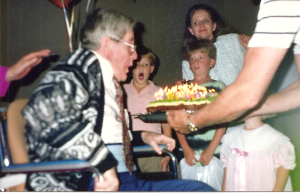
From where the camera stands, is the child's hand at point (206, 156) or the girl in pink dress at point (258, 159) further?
the child's hand at point (206, 156)

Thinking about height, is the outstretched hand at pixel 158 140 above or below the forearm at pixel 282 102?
below

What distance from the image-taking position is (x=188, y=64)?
133 inches

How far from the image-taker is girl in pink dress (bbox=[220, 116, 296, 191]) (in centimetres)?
219

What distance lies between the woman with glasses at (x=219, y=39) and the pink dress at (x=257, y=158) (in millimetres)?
871

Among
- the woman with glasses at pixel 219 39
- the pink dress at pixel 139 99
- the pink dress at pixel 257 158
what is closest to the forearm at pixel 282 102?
the pink dress at pixel 257 158

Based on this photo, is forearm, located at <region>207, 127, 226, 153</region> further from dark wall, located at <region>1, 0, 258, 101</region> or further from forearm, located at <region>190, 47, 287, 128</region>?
dark wall, located at <region>1, 0, 258, 101</region>

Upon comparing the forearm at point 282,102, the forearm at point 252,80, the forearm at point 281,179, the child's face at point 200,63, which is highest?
the child's face at point 200,63

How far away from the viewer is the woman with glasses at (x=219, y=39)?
3070 millimetres

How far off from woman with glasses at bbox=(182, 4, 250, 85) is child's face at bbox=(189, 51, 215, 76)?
171 mm

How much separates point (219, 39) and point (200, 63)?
0.57 m

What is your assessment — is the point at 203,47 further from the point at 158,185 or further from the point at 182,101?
the point at 158,185

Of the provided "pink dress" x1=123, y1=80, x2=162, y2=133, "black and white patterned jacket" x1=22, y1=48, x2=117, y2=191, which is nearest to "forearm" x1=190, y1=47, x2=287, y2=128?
"black and white patterned jacket" x1=22, y1=48, x2=117, y2=191

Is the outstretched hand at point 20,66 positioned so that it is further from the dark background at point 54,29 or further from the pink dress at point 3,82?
the dark background at point 54,29

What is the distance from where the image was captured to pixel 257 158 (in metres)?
2.29
